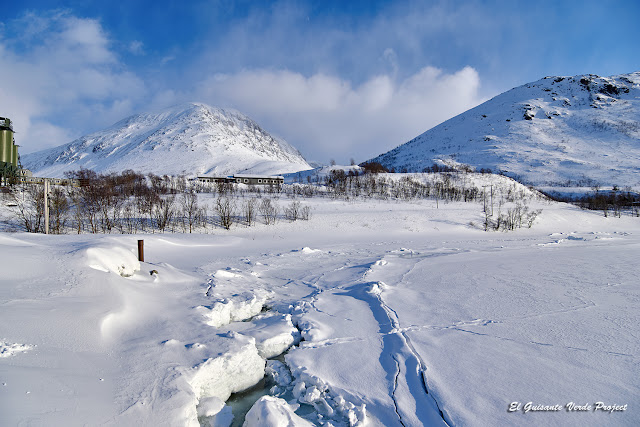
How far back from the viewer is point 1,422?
9.67ft

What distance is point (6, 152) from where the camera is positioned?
106 ft

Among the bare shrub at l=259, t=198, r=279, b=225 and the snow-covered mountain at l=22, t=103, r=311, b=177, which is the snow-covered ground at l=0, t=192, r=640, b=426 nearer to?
the bare shrub at l=259, t=198, r=279, b=225

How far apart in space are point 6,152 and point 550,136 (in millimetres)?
153919

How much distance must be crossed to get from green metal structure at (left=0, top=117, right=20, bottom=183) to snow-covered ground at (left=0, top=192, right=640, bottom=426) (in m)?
33.8

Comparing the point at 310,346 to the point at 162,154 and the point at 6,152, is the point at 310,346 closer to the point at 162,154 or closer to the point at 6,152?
the point at 6,152

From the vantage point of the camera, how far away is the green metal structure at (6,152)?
31.3m

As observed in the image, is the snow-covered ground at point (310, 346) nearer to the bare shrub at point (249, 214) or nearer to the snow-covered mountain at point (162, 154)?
the bare shrub at point (249, 214)

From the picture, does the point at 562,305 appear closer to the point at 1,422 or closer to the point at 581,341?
the point at 581,341

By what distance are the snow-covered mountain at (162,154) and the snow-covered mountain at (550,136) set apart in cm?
6194

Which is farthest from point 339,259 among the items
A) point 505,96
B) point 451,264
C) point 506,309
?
point 505,96

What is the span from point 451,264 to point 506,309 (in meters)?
6.44

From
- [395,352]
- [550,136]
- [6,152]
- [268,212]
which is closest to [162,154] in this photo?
[6,152]

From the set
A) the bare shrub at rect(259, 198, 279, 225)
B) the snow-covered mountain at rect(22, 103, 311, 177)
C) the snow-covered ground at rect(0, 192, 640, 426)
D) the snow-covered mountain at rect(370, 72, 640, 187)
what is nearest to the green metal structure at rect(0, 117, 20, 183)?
the bare shrub at rect(259, 198, 279, 225)

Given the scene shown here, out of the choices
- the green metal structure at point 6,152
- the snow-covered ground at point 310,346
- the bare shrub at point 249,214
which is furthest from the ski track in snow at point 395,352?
the green metal structure at point 6,152
